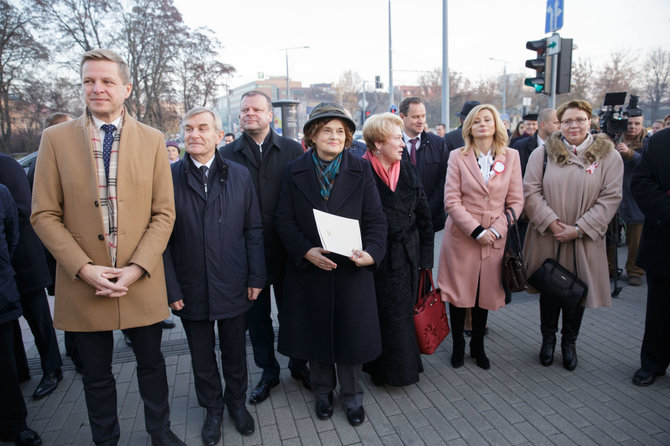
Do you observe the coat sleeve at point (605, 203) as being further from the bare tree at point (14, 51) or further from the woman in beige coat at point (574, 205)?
the bare tree at point (14, 51)

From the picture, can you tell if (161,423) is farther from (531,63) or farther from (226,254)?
(531,63)

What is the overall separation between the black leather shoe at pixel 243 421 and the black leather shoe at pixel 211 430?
0.10 meters

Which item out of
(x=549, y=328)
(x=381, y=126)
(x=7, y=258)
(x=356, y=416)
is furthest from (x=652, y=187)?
(x=7, y=258)

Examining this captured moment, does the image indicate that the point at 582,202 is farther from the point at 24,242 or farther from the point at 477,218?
A: the point at 24,242

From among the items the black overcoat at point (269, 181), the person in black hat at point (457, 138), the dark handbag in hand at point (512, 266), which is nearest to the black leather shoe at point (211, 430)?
the black overcoat at point (269, 181)

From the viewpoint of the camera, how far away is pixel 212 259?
2764 mm

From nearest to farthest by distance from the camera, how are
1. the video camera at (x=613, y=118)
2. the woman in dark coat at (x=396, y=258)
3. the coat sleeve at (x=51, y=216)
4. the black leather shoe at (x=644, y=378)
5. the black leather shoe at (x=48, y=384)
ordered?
the coat sleeve at (x=51, y=216), the woman in dark coat at (x=396, y=258), the black leather shoe at (x=644, y=378), the black leather shoe at (x=48, y=384), the video camera at (x=613, y=118)

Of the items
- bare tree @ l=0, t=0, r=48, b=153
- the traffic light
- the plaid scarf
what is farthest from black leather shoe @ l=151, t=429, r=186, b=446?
bare tree @ l=0, t=0, r=48, b=153

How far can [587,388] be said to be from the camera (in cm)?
337

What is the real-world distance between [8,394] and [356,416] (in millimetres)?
2269

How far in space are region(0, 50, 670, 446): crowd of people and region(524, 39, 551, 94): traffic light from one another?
12.0 ft

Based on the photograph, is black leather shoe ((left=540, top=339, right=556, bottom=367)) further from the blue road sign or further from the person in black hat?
the blue road sign

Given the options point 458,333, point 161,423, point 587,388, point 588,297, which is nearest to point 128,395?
point 161,423

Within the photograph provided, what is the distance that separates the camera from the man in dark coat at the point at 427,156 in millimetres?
4401
